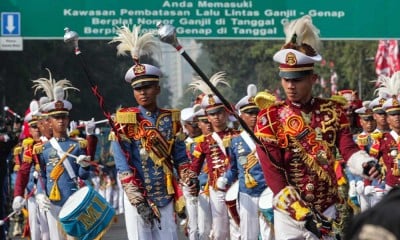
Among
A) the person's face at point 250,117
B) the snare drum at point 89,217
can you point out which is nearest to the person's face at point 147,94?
the snare drum at point 89,217

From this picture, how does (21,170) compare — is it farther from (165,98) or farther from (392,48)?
(165,98)

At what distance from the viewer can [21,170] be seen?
15.2 m

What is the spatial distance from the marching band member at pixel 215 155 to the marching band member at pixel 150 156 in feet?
15.3

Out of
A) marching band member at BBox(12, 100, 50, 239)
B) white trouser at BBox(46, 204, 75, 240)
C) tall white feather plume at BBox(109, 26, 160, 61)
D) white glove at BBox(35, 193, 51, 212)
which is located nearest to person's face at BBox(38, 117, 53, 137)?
marching band member at BBox(12, 100, 50, 239)

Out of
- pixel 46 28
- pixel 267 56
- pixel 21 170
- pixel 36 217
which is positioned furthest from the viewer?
pixel 267 56

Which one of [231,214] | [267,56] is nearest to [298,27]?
[231,214]

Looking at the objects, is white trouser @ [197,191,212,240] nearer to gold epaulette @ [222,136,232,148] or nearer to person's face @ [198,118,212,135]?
person's face @ [198,118,212,135]

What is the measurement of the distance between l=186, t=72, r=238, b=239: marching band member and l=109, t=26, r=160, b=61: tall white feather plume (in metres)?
4.20

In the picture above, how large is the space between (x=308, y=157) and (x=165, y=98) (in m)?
51.2

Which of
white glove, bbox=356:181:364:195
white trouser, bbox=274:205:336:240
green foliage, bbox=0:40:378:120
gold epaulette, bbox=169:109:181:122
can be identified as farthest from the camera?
green foliage, bbox=0:40:378:120

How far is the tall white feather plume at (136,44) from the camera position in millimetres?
11344

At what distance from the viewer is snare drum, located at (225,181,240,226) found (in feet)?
50.7

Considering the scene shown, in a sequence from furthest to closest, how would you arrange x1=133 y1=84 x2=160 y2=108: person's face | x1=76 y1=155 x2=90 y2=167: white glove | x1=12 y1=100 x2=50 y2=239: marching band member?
x1=12 y1=100 x2=50 y2=239: marching band member → x1=76 y1=155 x2=90 y2=167: white glove → x1=133 y1=84 x2=160 y2=108: person's face

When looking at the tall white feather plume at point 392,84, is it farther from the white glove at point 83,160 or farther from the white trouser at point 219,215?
the white glove at point 83,160
